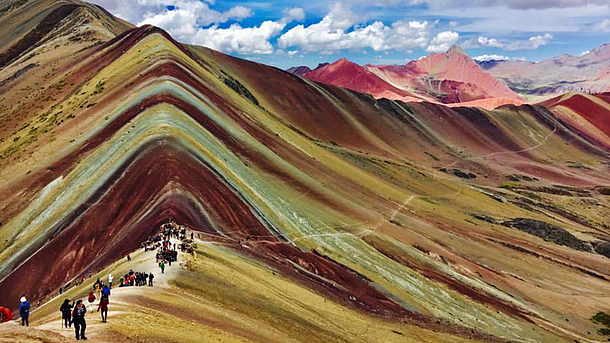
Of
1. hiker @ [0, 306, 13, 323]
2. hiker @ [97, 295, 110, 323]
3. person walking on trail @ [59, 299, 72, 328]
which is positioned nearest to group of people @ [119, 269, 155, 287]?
hiker @ [97, 295, 110, 323]

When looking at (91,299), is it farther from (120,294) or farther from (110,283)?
(110,283)

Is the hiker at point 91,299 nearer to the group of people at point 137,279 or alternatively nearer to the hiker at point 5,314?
the hiker at point 5,314

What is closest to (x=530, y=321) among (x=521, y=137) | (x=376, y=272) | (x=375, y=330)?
(x=376, y=272)

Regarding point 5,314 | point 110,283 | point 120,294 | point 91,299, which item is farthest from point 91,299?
point 110,283

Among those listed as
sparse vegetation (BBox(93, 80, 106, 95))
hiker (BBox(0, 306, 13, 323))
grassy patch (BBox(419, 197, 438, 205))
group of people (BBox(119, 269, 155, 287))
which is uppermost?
sparse vegetation (BBox(93, 80, 106, 95))

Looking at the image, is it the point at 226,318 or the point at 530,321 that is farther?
the point at 530,321

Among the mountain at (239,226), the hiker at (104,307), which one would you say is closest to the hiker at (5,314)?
the mountain at (239,226)

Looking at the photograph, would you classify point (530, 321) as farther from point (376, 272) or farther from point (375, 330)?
point (375, 330)

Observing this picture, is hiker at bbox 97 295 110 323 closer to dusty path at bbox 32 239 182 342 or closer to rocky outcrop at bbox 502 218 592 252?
dusty path at bbox 32 239 182 342
